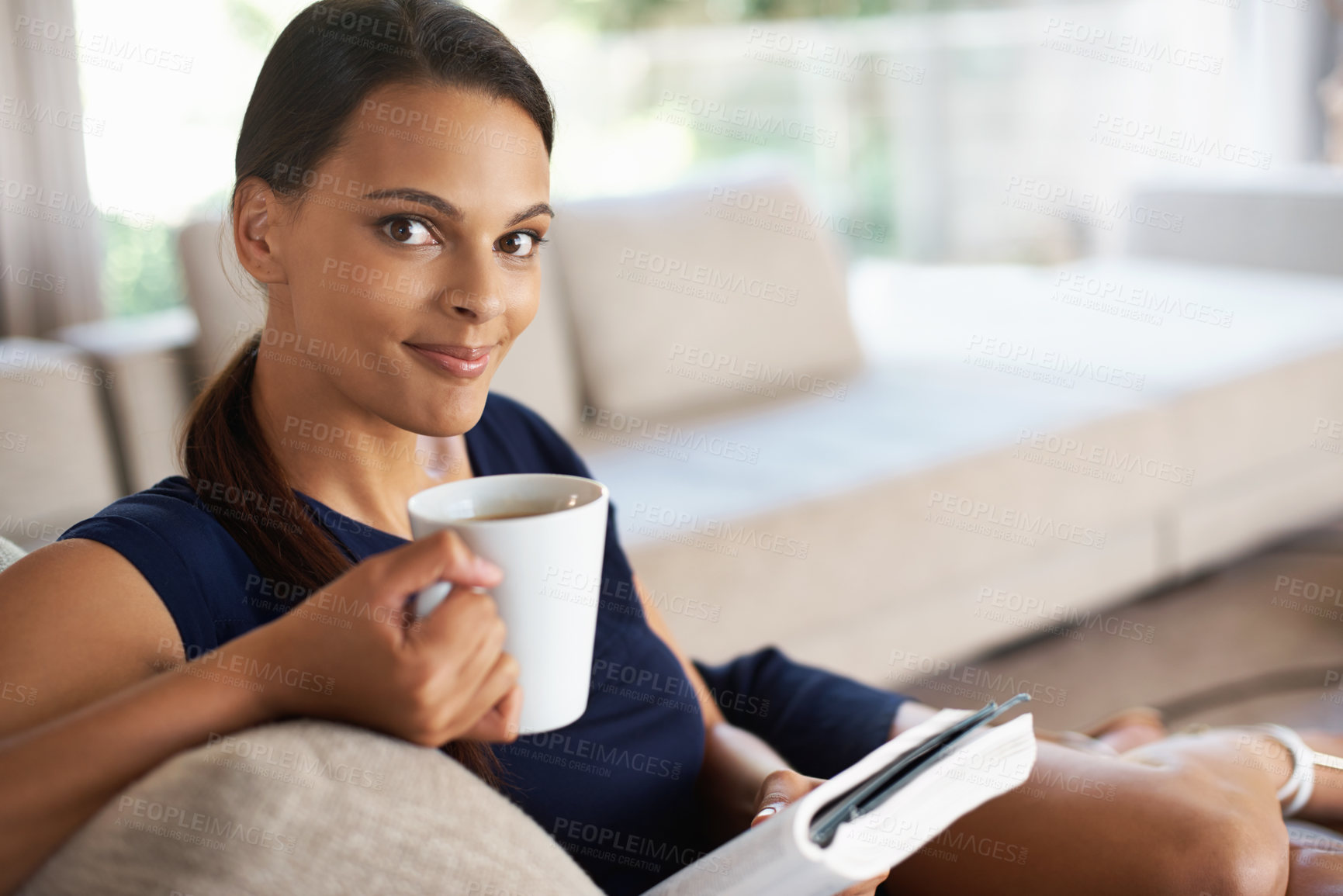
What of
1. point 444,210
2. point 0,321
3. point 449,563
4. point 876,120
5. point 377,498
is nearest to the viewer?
point 449,563

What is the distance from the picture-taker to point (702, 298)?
2287 millimetres

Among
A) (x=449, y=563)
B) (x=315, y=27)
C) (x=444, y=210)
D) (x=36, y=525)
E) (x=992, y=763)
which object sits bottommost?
(x=36, y=525)

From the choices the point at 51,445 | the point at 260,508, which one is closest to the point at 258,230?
the point at 260,508

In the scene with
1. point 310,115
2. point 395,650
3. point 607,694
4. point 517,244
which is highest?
point 310,115

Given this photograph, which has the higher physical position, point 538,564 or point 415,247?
point 415,247

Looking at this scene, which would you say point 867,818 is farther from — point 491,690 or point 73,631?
point 73,631

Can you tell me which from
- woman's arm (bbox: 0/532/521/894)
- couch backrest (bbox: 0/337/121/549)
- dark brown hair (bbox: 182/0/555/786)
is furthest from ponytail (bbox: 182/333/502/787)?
couch backrest (bbox: 0/337/121/549)

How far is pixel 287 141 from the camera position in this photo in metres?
0.79

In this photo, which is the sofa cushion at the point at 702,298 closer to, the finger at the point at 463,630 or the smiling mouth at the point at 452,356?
the smiling mouth at the point at 452,356

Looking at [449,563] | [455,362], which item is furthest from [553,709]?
[455,362]

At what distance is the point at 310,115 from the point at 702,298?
5.06ft

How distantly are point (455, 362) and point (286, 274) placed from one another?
0.52 ft

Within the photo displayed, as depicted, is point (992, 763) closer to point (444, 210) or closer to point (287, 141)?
point (444, 210)

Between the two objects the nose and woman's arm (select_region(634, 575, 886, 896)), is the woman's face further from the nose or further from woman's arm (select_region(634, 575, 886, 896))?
woman's arm (select_region(634, 575, 886, 896))
